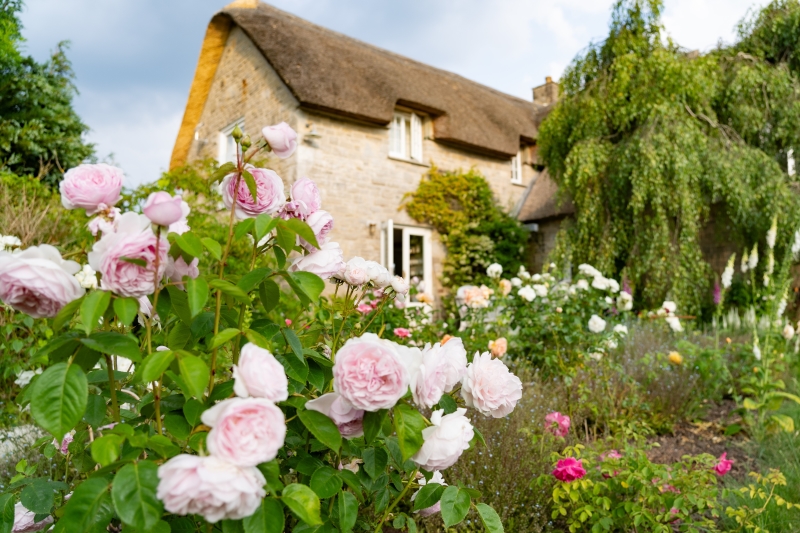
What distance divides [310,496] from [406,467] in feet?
0.94

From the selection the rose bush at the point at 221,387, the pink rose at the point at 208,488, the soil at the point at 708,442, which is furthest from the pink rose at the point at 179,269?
the soil at the point at 708,442

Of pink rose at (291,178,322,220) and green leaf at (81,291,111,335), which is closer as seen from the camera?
green leaf at (81,291,111,335)

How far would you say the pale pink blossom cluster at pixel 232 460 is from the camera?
0.74 metres

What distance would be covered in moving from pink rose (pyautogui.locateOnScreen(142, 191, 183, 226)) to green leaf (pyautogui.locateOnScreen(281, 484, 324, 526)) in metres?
0.51

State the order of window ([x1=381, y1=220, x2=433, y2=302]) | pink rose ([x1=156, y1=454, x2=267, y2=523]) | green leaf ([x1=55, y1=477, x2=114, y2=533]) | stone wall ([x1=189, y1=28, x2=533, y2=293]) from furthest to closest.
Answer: window ([x1=381, y1=220, x2=433, y2=302]) → stone wall ([x1=189, y1=28, x2=533, y2=293]) → green leaf ([x1=55, y1=477, x2=114, y2=533]) → pink rose ([x1=156, y1=454, x2=267, y2=523])

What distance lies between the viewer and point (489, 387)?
1169mm

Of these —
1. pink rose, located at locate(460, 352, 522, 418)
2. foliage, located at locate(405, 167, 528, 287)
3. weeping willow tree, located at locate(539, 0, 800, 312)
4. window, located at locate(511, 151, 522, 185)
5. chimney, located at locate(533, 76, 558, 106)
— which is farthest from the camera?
chimney, located at locate(533, 76, 558, 106)

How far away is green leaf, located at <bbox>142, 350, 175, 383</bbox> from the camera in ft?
2.78

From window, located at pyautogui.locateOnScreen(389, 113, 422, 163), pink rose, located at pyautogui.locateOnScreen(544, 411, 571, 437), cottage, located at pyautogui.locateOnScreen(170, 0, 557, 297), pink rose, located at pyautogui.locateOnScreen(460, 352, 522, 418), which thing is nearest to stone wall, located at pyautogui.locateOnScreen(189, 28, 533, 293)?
cottage, located at pyautogui.locateOnScreen(170, 0, 557, 297)

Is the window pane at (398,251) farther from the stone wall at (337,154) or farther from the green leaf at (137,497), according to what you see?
the green leaf at (137,497)

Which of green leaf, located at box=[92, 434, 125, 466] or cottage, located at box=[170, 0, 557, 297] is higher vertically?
cottage, located at box=[170, 0, 557, 297]

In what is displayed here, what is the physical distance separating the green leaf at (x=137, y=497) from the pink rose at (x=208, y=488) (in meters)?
0.06

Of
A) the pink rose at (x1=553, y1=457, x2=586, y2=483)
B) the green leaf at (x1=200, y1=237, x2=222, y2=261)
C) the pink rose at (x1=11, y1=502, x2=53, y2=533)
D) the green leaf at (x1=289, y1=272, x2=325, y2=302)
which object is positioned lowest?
the pink rose at (x1=553, y1=457, x2=586, y2=483)

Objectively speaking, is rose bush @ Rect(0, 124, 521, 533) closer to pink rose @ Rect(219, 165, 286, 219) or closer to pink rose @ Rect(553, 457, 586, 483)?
pink rose @ Rect(219, 165, 286, 219)
